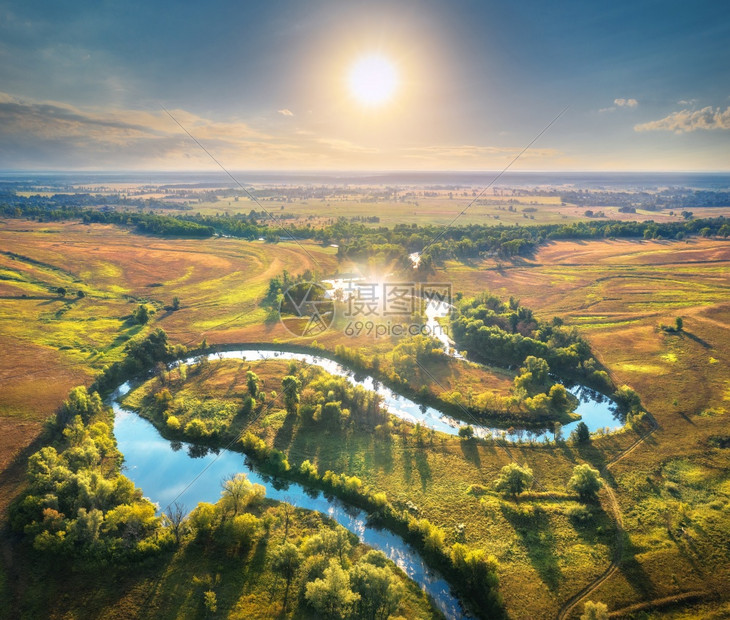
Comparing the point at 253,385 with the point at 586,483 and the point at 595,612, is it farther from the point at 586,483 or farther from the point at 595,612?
the point at 595,612

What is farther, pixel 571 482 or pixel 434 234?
pixel 434 234

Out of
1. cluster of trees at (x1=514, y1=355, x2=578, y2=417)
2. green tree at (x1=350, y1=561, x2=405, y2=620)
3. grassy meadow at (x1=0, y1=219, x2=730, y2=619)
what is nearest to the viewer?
green tree at (x1=350, y1=561, x2=405, y2=620)

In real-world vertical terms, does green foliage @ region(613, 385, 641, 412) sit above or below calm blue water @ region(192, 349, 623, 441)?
above

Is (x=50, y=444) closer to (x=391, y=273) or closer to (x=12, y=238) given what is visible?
(x=391, y=273)

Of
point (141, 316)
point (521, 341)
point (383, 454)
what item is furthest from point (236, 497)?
point (141, 316)

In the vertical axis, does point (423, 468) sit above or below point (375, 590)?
below

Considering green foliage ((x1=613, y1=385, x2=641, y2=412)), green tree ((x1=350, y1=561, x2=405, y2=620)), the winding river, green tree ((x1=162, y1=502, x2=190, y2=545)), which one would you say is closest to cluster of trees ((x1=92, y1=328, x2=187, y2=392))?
the winding river

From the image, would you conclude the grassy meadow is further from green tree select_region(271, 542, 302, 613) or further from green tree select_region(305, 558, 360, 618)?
green tree select_region(305, 558, 360, 618)

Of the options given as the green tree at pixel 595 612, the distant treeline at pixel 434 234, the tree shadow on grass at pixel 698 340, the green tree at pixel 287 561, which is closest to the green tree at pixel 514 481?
the green tree at pixel 595 612
